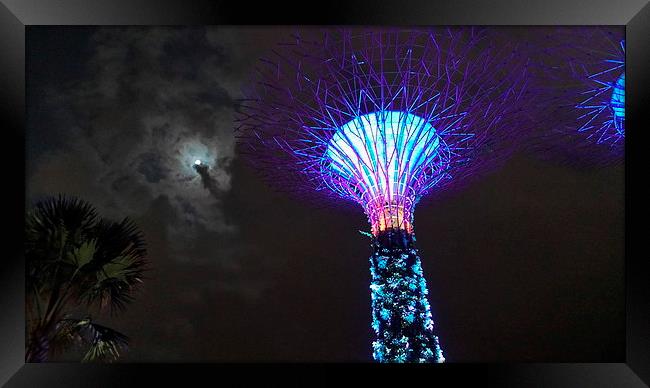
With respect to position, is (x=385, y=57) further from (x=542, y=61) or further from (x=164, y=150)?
(x=164, y=150)

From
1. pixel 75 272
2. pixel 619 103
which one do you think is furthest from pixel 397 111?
pixel 75 272

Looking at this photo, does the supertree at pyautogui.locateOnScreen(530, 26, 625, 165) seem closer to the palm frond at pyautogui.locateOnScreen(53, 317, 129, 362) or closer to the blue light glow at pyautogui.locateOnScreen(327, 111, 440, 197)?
the blue light glow at pyautogui.locateOnScreen(327, 111, 440, 197)

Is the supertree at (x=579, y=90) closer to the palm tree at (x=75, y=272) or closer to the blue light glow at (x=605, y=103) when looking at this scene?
the blue light glow at (x=605, y=103)

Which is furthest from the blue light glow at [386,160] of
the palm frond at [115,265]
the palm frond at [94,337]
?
the palm frond at [94,337]

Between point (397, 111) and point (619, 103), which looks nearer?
point (619, 103)

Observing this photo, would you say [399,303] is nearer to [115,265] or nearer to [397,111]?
[397,111]
